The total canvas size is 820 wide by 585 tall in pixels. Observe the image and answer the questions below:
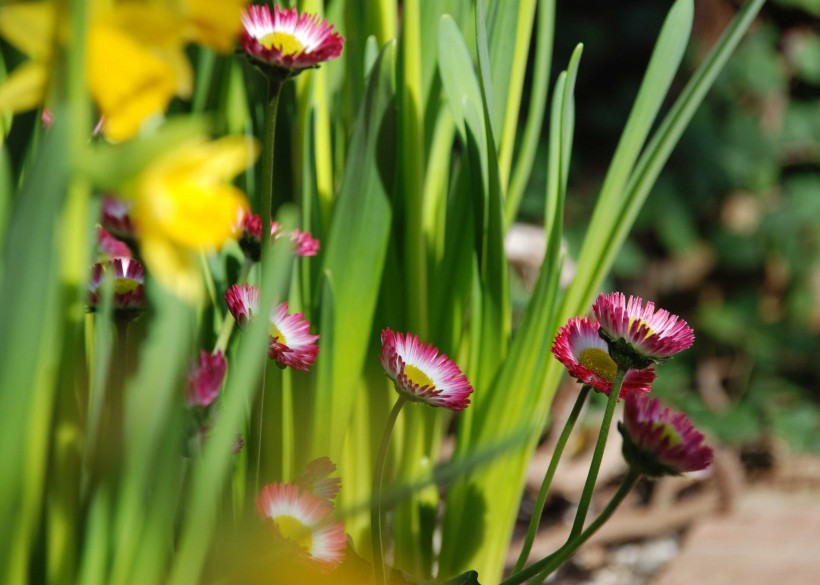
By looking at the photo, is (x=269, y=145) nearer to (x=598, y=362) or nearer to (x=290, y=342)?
(x=290, y=342)

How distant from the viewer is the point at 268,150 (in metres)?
0.47

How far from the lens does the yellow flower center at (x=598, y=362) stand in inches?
19.5

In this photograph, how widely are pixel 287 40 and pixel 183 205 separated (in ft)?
0.83

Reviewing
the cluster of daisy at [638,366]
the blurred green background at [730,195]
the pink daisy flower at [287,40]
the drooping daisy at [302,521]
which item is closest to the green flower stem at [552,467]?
the cluster of daisy at [638,366]

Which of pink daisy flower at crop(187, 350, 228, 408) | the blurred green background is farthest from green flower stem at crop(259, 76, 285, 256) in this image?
the blurred green background

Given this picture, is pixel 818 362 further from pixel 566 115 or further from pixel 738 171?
pixel 566 115

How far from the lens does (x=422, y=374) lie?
1.59ft

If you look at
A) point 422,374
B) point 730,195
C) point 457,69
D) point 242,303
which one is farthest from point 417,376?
point 730,195

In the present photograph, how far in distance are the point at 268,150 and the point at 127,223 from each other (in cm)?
9

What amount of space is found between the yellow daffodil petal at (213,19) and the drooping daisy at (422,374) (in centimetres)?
21

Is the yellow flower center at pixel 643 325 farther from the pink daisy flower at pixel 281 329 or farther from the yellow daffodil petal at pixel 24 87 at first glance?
the yellow daffodil petal at pixel 24 87

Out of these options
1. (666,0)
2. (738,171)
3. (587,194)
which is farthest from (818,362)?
(666,0)

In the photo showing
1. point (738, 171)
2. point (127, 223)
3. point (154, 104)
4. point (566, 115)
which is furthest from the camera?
point (738, 171)

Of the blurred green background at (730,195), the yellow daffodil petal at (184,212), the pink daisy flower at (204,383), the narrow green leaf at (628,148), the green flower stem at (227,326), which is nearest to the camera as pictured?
the yellow daffodil petal at (184,212)
